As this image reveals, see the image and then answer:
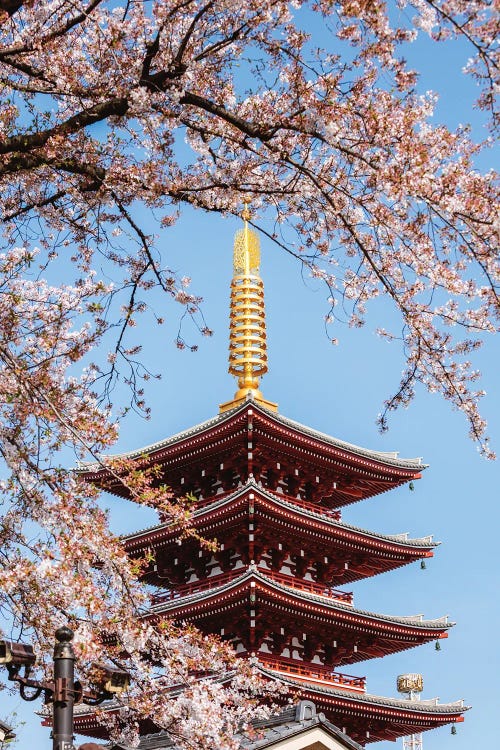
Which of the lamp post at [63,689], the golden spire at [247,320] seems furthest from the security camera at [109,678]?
the golden spire at [247,320]

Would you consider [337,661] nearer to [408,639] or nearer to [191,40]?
[408,639]

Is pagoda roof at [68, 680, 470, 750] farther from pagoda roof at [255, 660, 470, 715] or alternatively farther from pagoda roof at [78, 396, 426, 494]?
pagoda roof at [78, 396, 426, 494]

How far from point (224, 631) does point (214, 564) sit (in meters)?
1.93

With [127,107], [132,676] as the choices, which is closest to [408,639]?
[132,676]

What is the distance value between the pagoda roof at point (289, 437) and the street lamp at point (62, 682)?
1878 cm

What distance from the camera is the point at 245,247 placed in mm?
32938

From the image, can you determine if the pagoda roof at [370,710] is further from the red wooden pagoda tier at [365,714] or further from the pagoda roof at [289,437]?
the pagoda roof at [289,437]

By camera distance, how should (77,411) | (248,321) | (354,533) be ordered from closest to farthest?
1. (77,411)
2. (354,533)
3. (248,321)

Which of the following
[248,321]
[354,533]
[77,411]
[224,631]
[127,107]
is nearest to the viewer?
[127,107]

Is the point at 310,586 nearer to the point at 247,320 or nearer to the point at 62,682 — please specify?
the point at 247,320

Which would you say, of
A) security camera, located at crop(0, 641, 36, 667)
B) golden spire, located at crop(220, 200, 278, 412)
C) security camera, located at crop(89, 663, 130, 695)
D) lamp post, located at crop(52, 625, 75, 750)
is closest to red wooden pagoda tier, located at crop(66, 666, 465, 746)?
golden spire, located at crop(220, 200, 278, 412)

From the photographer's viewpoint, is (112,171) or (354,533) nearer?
(112,171)

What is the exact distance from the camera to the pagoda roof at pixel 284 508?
26609 mm

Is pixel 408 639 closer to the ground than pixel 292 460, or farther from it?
closer to the ground
